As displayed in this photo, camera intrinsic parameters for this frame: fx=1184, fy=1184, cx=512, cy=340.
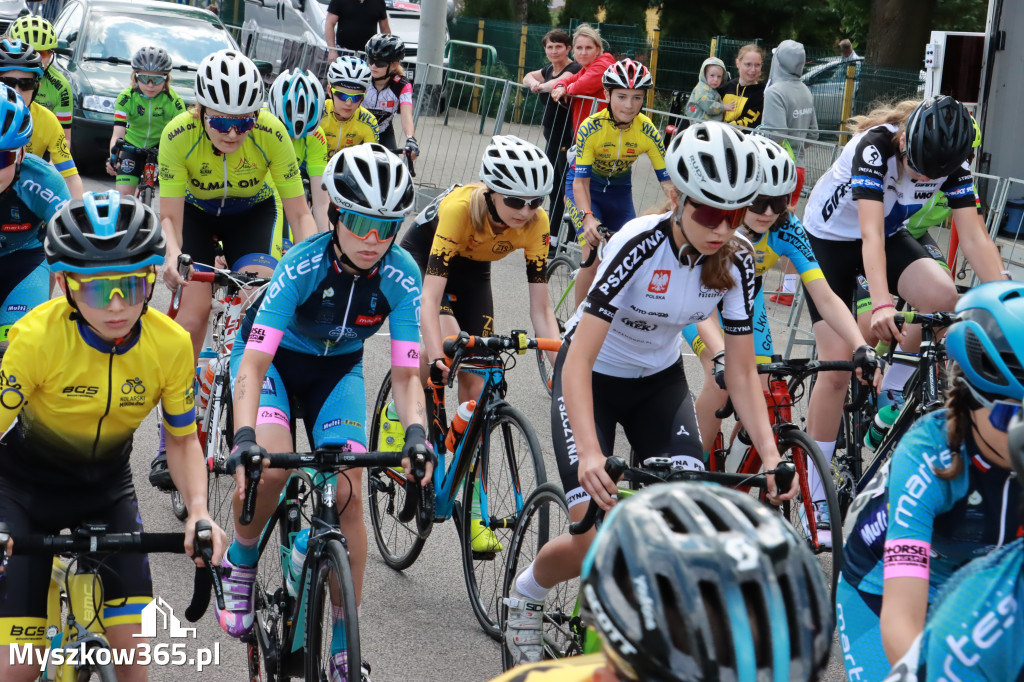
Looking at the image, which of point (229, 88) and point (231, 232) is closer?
point (229, 88)

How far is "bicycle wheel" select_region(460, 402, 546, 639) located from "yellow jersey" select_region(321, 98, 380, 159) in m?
5.88

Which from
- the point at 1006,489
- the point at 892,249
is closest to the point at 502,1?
the point at 892,249

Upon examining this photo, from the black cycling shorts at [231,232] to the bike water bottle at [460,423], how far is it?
6.91 ft

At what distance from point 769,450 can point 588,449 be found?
30.1 inches

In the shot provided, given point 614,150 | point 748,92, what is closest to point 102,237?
point 614,150

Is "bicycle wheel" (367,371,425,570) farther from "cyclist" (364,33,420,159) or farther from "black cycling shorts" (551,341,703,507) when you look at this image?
"cyclist" (364,33,420,159)

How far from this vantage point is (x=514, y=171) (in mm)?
5668

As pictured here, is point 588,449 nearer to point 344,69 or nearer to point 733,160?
point 733,160

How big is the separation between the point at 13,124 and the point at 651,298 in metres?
2.98

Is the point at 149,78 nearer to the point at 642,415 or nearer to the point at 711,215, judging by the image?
the point at 642,415

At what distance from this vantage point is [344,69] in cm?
1055

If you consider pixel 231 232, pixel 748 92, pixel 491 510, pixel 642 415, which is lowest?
pixel 491 510

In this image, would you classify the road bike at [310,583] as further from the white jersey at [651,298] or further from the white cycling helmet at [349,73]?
the white cycling helmet at [349,73]

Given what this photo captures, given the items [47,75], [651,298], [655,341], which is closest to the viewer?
[651,298]
